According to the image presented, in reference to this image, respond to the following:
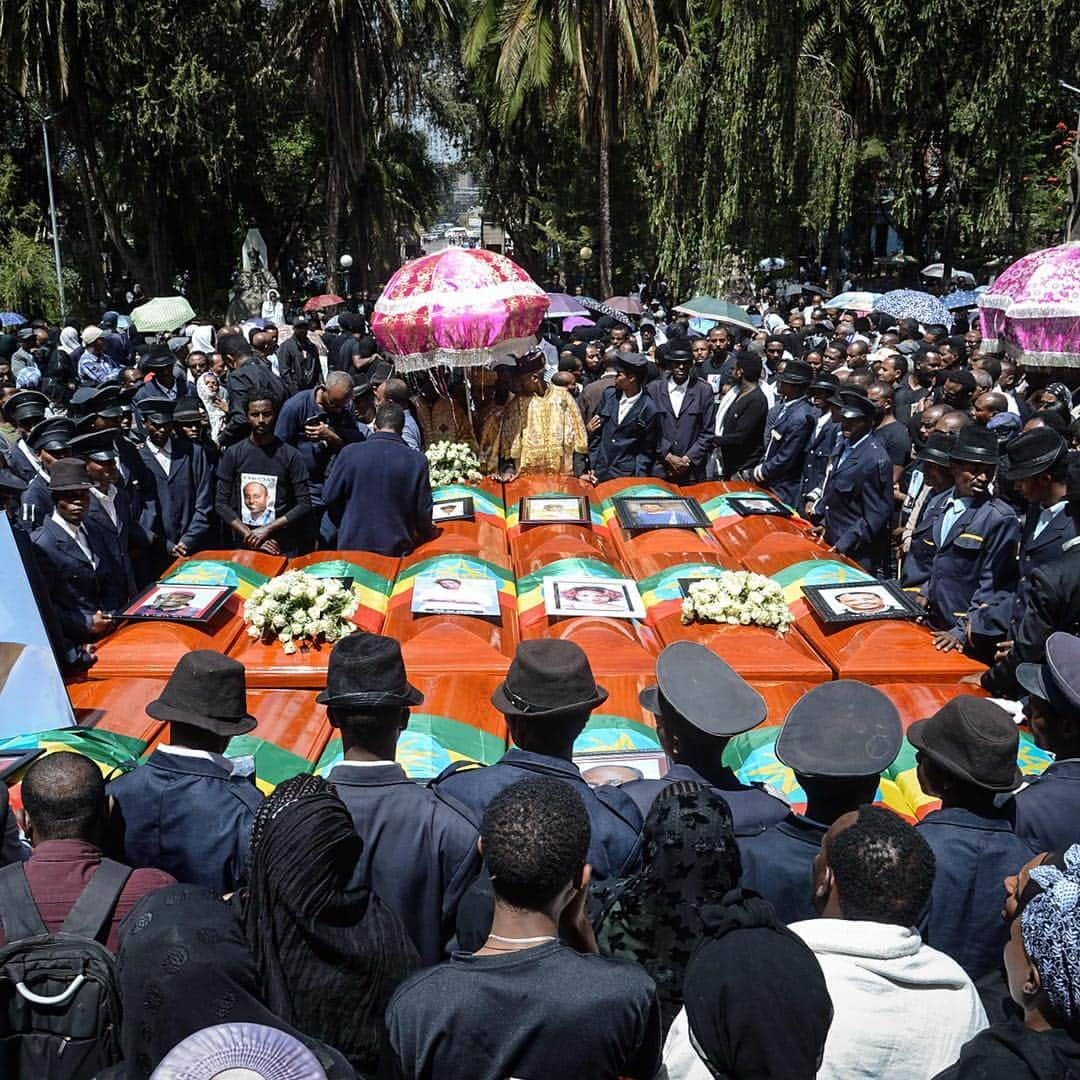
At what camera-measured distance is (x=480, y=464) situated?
8.23 meters

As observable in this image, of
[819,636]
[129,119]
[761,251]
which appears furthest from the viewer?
[129,119]

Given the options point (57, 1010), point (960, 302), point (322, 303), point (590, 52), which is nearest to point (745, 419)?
point (57, 1010)

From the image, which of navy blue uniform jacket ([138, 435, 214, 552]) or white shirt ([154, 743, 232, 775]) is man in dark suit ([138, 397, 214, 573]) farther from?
white shirt ([154, 743, 232, 775])

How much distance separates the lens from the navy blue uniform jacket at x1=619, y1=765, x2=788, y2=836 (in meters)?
3.05

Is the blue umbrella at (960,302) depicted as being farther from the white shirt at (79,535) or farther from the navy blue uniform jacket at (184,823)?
the navy blue uniform jacket at (184,823)

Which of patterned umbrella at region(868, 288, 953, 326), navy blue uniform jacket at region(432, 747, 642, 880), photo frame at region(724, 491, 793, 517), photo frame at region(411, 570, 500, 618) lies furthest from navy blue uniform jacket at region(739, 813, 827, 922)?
patterned umbrella at region(868, 288, 953, 326)

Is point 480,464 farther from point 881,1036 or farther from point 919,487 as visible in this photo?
point 881,1036

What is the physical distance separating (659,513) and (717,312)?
7.16 m

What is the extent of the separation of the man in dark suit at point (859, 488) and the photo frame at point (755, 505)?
1.63 ft

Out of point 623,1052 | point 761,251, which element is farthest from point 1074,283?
point 761,251

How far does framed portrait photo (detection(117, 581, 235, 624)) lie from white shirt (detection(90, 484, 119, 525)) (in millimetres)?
424

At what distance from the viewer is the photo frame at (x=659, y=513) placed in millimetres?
6844

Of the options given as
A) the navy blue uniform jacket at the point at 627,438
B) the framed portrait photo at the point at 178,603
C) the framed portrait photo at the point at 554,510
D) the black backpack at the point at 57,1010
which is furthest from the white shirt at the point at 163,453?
the black backpack at the point at 57,1010

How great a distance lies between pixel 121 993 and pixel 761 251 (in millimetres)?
19558
